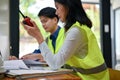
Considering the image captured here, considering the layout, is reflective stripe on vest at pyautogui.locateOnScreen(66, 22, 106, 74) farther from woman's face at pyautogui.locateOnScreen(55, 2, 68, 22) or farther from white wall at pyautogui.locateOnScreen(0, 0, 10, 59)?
white wall at pyautogui.locateOnScreen(0, 0, 10, 59)

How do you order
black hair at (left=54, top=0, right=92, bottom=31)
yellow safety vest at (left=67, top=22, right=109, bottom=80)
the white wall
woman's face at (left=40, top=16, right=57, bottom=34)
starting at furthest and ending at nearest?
the white wall
woman's face at (left=40, top=16, right=57, bottom=34)
black hair at (left=54, top=0, right=92, bottom=31)
yellow safety vest at (left=67, top=22, right=109, bottom=80)

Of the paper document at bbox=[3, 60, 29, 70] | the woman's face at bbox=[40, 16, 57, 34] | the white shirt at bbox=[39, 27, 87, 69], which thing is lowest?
the paper document at bbox=[3, 60, 29, 70]

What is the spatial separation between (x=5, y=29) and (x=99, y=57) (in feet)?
5.93

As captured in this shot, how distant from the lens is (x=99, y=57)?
119 centimetres

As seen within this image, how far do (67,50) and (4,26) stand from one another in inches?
69.0

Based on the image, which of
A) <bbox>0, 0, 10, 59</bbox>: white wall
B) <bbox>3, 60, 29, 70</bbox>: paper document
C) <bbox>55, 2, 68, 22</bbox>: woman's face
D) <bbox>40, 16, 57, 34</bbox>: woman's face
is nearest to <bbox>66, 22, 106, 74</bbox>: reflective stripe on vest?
<bbox>55, 2, 68, 22</bbox>: woman's face

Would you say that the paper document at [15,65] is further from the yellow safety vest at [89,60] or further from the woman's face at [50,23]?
the woman's face at [50,23]

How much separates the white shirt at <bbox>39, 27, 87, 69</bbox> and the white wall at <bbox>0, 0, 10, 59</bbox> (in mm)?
1628

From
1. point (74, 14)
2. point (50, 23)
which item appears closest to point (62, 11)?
point (74, 14)

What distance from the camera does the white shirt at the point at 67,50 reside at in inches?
44.7

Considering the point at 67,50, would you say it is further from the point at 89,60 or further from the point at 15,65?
the point at 15,65

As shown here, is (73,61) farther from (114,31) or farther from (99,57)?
(114,31)

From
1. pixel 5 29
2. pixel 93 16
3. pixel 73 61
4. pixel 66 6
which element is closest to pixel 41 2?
pixel 5 29

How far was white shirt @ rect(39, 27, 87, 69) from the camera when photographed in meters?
1.14
